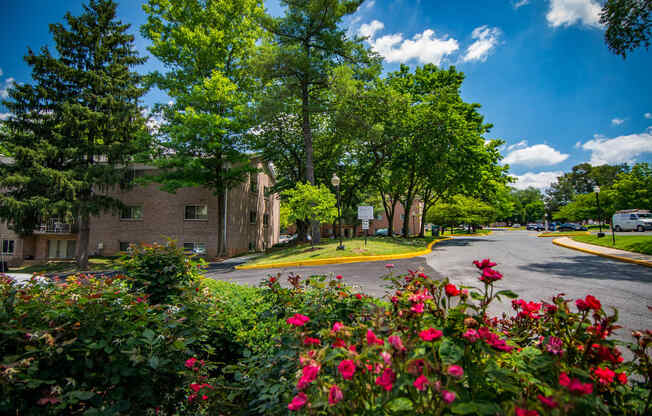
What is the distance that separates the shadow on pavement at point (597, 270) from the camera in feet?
28.3

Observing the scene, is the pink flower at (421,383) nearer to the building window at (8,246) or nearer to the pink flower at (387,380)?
the pink flower at (387,380)

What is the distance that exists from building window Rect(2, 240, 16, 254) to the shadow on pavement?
36.1 m

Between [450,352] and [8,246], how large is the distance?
35.1 m

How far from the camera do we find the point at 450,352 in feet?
4.64

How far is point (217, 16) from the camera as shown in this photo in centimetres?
1884

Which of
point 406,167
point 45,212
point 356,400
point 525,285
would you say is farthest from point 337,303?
point 406,167

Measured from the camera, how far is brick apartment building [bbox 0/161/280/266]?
68.8 ft

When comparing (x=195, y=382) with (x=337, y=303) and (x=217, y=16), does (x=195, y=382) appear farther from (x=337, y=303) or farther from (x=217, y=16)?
(x=217, y=16)

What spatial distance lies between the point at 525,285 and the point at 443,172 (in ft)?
55.0

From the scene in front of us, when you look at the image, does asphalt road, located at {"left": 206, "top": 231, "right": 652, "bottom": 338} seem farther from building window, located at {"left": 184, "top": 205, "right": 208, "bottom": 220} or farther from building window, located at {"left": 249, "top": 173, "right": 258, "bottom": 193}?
building window, located at {"left": 249, "top": 173, "right": 258, "bottom": 193}

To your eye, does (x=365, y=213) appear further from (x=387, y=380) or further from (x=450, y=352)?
(x=387, y=380)

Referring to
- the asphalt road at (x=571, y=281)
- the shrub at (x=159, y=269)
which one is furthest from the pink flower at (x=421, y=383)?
the asphalt road at (x=571, y=281)

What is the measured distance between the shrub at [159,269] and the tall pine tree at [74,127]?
1751 cm

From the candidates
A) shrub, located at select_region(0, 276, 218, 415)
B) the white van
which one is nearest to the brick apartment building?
shrub, located at select_region(0, 276, 218, 415)
